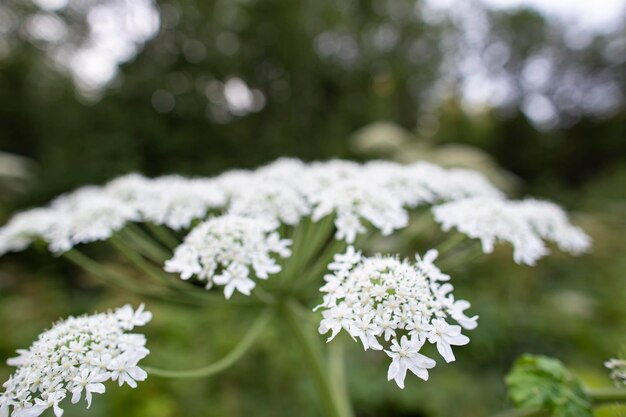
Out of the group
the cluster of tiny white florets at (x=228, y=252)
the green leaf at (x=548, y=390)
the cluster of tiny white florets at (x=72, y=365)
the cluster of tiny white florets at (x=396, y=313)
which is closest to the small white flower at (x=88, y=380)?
the cluster of tiny white florets at (x=72, y=365)

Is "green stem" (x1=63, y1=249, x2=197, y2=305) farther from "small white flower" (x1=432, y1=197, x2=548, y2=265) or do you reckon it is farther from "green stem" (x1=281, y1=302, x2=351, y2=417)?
"small white flower" (x1=432, y1=197, x2=548, y2=265)

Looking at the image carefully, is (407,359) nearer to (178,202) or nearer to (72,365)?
(72,365)

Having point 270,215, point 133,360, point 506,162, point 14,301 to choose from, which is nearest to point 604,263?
point 270,215

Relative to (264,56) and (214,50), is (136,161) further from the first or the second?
(264,56)

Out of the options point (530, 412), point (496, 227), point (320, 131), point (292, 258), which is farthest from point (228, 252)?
point (320, 131)

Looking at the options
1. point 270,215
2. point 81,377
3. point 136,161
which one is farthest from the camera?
point 136,161
